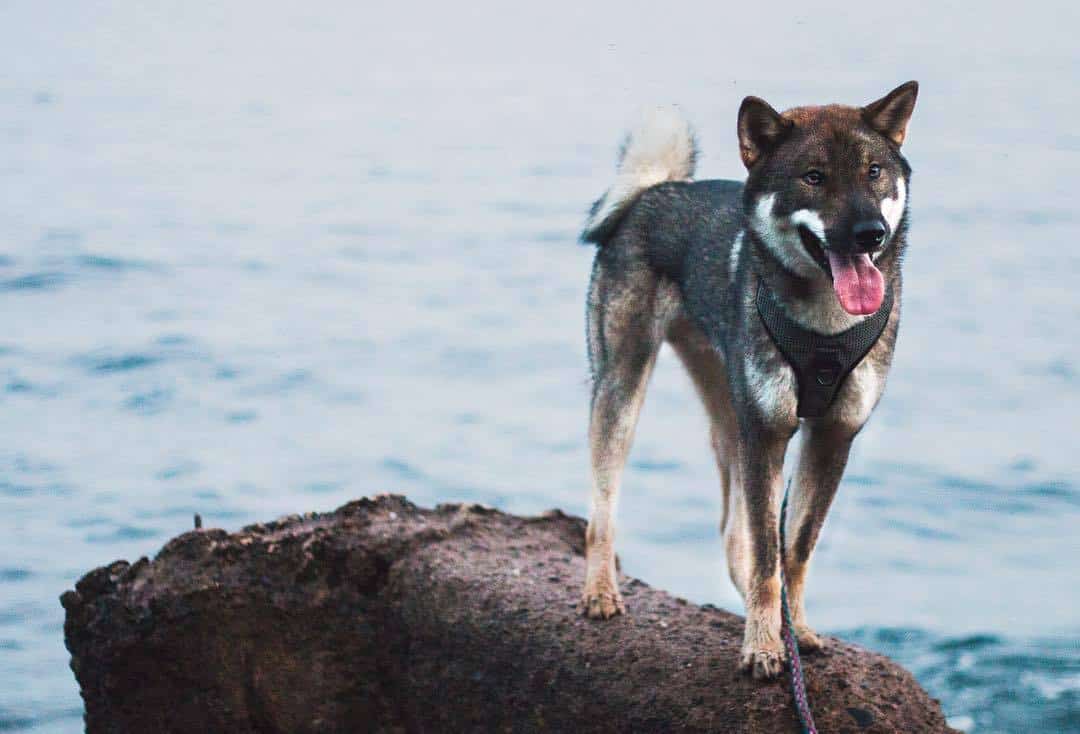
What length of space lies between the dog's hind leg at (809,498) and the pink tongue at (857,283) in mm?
709

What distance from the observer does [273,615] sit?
704cm

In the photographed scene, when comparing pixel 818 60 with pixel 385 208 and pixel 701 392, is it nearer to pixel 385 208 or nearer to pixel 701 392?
pixel 385 208

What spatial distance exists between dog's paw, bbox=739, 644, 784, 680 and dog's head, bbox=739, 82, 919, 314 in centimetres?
140

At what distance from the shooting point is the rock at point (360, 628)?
6.50m

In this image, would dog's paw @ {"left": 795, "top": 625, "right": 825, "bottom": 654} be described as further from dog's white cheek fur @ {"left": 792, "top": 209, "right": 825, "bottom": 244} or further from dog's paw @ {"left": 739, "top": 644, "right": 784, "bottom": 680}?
dog's white cheek fur @ {"left": 792, "top": 209, "right": 825, "bottom": 244}

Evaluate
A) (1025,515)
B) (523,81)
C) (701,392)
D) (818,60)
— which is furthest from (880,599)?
(523,81)

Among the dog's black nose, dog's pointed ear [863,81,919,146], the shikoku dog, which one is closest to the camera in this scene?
the dog's black nose

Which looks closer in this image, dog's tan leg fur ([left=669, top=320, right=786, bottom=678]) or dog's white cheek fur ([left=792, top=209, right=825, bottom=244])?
dog's white cheek fur ([left=792, top=209, right=825, bottom=244])

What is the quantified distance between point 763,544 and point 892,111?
1.59 m

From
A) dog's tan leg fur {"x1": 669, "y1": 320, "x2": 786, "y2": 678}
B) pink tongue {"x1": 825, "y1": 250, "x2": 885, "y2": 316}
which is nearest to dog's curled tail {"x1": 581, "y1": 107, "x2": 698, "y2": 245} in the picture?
dog's tan leg fur {"x1": 669, "y1": 320, "x2": 786, "y2": 678}

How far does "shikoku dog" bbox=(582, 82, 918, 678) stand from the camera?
17.5 feet

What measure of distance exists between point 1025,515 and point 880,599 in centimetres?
222

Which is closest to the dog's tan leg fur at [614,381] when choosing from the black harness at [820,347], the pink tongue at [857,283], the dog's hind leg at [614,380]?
the dog's hind leg at [614,380]

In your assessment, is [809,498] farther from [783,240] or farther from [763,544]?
[783,240]
